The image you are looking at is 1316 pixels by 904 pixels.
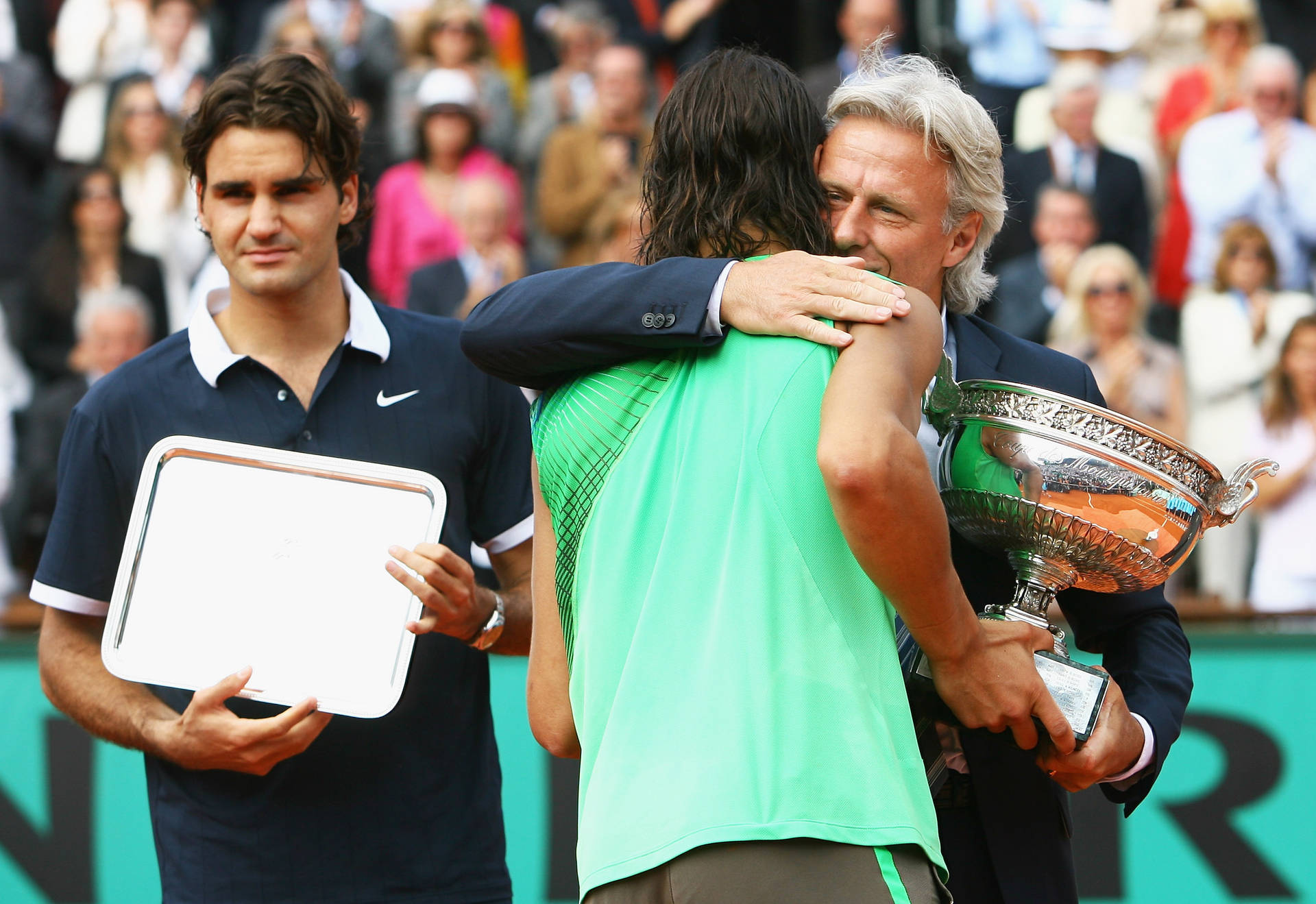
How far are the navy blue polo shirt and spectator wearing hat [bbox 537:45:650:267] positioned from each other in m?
4.08

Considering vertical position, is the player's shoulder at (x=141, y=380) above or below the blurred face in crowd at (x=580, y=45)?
below

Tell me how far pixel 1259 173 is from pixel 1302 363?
4.26ft

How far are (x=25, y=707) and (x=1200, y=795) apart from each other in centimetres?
340

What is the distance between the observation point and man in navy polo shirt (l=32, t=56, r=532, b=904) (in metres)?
2.62

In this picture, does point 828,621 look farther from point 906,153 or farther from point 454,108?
point 454,108

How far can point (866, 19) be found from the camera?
7.23 m

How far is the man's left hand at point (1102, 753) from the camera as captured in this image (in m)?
2.09

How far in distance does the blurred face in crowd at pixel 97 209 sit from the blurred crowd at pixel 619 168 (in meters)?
0.01

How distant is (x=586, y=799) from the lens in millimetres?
1815

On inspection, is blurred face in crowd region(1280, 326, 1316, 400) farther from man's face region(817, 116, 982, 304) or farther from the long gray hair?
man's face region(817, 116, 982, 304)

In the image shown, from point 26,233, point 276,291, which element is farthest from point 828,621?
point 26,233

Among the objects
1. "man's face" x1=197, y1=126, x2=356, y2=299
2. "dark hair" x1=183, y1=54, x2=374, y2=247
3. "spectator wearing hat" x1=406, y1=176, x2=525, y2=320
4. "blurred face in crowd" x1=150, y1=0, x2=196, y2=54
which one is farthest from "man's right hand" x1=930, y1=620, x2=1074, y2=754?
"blurred face in crowd" x1=150, y1=0, x2=196, y2=54

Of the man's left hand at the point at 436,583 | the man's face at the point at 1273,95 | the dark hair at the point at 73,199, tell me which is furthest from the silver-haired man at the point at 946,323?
the dark hair at the point at 73,199

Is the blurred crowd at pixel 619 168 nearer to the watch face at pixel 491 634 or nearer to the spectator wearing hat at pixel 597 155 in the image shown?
the spectator wearing hat at pixel 597 155
